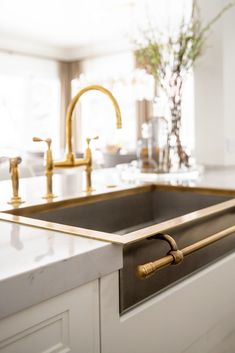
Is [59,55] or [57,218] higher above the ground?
[59,55]

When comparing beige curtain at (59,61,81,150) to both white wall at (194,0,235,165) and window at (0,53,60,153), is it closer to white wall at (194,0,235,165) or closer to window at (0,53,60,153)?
window at (0,53,60,153)

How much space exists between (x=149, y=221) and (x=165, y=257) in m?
0.79

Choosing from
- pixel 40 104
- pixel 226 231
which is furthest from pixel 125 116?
pixel 226 231

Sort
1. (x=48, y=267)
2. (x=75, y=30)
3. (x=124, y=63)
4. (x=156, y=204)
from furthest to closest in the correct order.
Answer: (x=124, y=63) → (x=75, y=30) → (x=156, y=204) → (x=48, y=267)

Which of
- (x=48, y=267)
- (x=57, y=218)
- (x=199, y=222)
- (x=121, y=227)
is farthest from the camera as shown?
(x=121, y=227)

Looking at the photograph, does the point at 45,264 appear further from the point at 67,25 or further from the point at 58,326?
the point at 67,25

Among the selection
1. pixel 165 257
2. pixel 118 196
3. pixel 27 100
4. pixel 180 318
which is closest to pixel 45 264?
pixel 165 257

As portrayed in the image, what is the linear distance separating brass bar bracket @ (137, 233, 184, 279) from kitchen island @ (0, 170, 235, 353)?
0.15 feet

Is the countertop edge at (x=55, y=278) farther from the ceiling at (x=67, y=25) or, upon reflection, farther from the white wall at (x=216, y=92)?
the ceiling at (x=67, y=25)

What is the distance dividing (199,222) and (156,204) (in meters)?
0.60

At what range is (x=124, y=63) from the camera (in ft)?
25.9

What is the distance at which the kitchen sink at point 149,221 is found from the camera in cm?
87

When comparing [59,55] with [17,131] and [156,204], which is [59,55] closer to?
[17,131]

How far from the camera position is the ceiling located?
5430 millimetres
